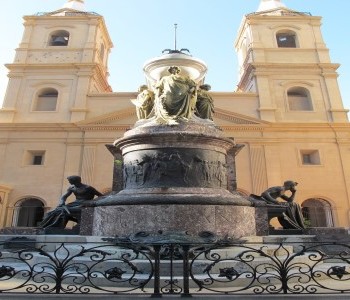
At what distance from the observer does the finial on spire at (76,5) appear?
32.6 meters

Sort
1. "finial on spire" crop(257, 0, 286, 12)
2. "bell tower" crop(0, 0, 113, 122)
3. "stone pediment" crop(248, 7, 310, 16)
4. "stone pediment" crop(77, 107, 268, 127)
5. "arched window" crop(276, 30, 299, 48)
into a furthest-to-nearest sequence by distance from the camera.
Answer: "finial on spire" crop(257, 0, 286, 12) → "stone pediment" crop(248, 7, 310, 16) → "arched window" crop(276, 30, 299, 48) → "bell tower" crop(0, 0, 113, 122) → "stone pediment" crop(77, 107, 268, 127)

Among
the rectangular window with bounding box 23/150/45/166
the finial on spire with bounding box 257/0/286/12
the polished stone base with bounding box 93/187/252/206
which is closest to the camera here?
the polished stone base with bounding box 93/187/252/206

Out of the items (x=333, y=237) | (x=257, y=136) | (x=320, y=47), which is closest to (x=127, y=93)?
(x=257, y=136)

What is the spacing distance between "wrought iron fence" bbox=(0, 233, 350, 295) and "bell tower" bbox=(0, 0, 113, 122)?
2321 centimetres

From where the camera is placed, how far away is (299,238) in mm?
6496

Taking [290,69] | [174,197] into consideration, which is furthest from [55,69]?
[174,197]

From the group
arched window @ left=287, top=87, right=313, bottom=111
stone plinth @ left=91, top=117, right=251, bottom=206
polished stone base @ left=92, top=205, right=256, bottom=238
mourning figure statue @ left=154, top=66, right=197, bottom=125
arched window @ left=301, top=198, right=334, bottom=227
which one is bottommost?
polished stone base @ left=92, top=205, right=256, bottom=238

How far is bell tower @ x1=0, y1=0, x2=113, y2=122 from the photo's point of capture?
26.8 m

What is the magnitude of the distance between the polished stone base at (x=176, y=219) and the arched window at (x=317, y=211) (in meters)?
19.3

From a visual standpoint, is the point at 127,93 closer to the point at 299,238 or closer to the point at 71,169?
the point at 71,169

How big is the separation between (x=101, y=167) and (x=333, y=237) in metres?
19.3

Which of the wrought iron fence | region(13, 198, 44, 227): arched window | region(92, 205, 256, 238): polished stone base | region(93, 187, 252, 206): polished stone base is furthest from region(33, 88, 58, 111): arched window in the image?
the wrought iron fence

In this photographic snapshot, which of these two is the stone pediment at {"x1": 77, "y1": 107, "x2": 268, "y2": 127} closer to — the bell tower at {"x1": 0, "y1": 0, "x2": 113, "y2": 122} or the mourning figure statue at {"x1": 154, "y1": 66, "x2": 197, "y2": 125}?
the bell tower at {"x1": 0, "y1": 0, "x2": 113, "y2": 122}

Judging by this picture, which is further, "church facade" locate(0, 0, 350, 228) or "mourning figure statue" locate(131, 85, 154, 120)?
"church facade" locate(0, 0, 350, 228)
